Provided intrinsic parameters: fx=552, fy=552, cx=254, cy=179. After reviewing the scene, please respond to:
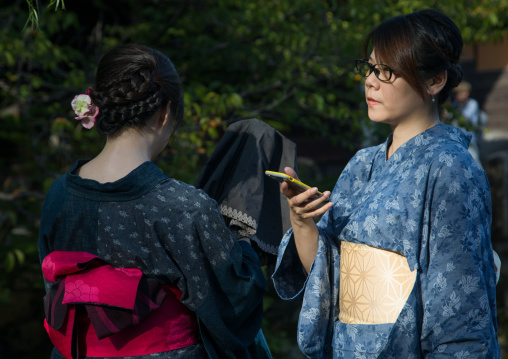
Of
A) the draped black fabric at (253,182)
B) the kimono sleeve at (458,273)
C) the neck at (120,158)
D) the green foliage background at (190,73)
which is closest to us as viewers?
the kimono sleeve at (458,273)

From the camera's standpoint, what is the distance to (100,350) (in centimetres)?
192

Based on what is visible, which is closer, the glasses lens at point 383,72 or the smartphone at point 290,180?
the smartphone at point 290,180

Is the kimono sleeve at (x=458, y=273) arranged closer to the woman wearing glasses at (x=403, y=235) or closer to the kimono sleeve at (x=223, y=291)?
the woman wearing glasses at (x=403, y=235)

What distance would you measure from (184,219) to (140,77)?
0.55 m

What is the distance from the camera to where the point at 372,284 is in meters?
1.89

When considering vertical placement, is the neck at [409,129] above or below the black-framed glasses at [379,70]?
below

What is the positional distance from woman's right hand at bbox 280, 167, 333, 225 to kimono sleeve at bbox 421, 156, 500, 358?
34 centimetres

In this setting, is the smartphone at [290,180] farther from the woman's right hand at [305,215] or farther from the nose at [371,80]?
the nose at [371,80]

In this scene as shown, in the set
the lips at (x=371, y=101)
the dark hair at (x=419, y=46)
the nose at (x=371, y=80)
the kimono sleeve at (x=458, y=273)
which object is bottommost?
the kimono sleeve at (x=458, y=273)

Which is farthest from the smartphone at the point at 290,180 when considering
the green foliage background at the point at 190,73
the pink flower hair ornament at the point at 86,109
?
the green foliage background at the point at 190,73

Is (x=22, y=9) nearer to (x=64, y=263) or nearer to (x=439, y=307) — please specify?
(x=64, y=263)

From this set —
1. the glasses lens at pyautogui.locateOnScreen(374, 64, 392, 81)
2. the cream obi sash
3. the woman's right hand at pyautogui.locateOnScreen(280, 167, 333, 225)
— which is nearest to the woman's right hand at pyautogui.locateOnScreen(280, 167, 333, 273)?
the woman's right hand at pyautogui.locateOnScreen(280, 167, 333, 225)

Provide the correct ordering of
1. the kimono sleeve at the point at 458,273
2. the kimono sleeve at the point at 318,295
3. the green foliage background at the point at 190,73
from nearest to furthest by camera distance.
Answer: the kimono sleeve at the point at 458,273, the kimono sleeve at the point at 318,295, the green foliage background at the point at 190,73

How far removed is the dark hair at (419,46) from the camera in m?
1.90
